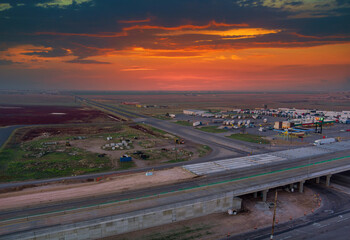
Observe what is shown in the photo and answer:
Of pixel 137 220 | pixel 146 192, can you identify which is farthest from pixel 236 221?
pixel 137 220

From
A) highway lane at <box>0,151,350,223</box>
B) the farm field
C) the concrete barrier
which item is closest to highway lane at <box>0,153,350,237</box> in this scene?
the concrete barrier

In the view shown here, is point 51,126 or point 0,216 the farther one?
point 51,126

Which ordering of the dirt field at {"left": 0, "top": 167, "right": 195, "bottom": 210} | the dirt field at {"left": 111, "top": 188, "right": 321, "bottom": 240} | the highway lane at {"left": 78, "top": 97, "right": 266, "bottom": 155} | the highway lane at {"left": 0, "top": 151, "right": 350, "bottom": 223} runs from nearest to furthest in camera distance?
the dirt field at {"left": 111, "top": 188, "right": 321, "bottom": 240}
the highway lane at {"left": 0, "top": 151, "right": 350, "bottom": 223}
the dirt field at {"left": 0, "top": 167, "right": 195, "bottom": 210}
the highway lane at {"left": 78, "top": 97, "right": 266, "bottom": 155}

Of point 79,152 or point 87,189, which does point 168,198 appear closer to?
point 87,189

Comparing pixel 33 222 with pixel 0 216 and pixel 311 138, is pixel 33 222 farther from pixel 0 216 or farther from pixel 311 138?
pixel 311 138

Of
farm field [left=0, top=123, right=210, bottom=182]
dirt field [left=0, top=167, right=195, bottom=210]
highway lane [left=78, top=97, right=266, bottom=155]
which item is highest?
dirt field [left=0, top=167, right=195, bottom=210]

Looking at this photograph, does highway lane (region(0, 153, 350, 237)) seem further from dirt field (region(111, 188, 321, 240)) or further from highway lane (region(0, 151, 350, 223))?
dirt field (region(111, 188, 321, 240))

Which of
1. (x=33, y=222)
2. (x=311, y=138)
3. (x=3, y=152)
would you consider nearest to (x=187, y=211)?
(x=33, y=222)

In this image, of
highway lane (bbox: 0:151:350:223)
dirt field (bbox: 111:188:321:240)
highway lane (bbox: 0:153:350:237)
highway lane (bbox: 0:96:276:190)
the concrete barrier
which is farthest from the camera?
highway lane (bbox: 0:96:276:190)
